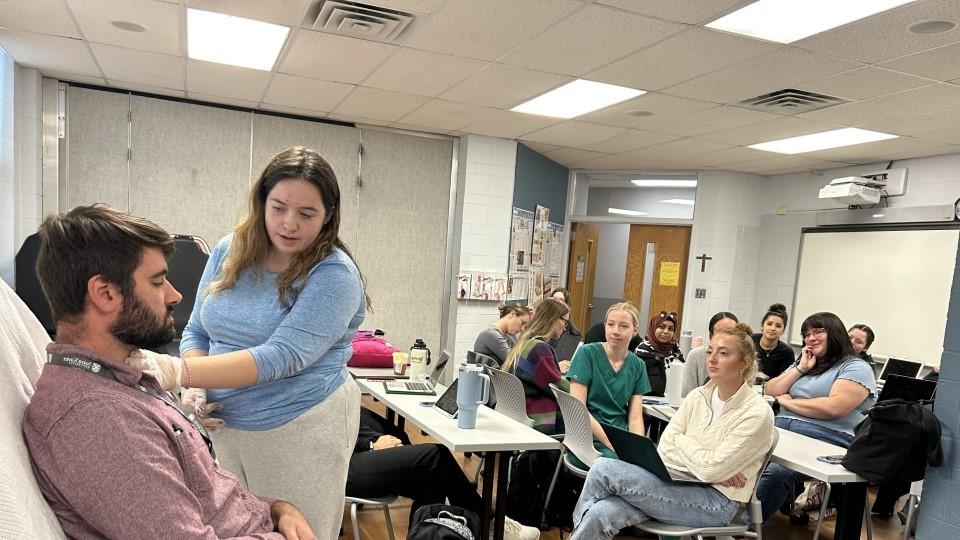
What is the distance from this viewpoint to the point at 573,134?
19.6ft

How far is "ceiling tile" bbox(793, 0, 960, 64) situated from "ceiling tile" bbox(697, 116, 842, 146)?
4.68 feet

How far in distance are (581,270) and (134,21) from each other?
5858 millimetres

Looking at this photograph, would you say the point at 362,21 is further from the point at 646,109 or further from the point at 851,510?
the point at 851,510

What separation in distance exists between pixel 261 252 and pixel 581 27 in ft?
8.20

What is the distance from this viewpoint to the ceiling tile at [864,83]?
3719 millimetres

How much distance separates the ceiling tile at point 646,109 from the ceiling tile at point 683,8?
4.43ft

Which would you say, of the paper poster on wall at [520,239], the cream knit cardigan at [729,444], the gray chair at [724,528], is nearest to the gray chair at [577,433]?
the cream knit cardigan at [729,444]

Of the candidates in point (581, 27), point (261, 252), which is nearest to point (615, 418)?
point (581, 27)

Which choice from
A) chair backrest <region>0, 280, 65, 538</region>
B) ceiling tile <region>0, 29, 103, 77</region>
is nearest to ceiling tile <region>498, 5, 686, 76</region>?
chair backrest <region>0, 280, 65, 538</region>

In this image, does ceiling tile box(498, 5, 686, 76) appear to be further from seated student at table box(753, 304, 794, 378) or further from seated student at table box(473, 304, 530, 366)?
seated student at table box(753, 304, 794, 378)

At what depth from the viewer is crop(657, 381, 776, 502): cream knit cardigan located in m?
2.50

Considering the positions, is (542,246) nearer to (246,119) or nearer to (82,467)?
(246,119)

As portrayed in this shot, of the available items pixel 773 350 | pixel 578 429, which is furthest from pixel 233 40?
pixel 773 350

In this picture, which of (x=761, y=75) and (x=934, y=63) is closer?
(x=934, y=63)
